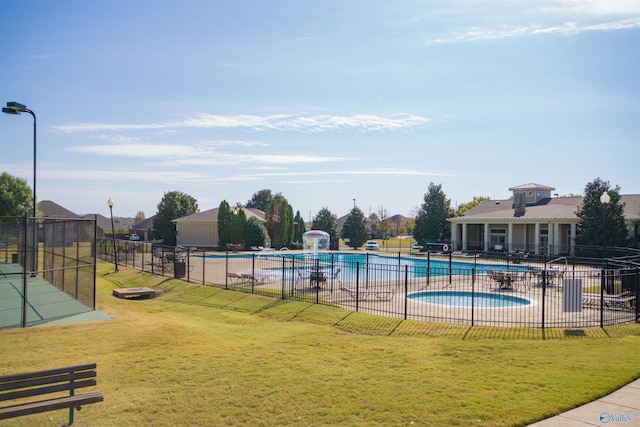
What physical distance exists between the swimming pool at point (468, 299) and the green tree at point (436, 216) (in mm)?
31776

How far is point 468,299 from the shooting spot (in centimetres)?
1953

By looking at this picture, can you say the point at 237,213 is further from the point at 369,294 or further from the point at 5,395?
the point at 5,395

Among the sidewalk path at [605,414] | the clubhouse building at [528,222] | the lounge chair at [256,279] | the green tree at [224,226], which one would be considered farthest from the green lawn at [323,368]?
the green tree at [224,226]

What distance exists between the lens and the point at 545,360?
9.88 meters

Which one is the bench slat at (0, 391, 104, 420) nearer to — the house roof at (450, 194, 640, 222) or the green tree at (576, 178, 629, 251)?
the green tree at (576, 178, 629, 251)

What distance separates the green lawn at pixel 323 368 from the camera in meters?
7.16

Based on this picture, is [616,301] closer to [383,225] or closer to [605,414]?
[605,414]

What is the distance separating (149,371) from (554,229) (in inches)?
1573

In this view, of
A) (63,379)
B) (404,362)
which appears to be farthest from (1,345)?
(404,362)

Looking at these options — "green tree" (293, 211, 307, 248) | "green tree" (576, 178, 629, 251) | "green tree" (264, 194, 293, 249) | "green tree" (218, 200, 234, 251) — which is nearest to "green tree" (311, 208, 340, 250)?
"green tree" (293, 211, 307, 248)

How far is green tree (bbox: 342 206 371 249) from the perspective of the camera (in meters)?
56.4

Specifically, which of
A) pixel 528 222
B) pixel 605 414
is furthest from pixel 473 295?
pixel 528 222

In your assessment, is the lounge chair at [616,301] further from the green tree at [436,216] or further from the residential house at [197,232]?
the residential house at [197,232]

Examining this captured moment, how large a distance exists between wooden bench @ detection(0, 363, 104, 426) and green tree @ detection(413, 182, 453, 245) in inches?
1876
